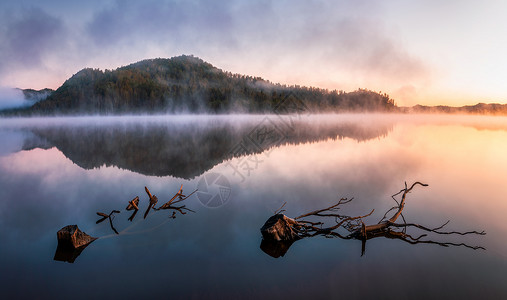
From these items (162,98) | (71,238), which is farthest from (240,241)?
(162,98)

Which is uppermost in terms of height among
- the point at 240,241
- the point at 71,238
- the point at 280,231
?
the point at 71,238

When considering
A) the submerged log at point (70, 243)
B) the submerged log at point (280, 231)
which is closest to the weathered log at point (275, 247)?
the submerged log at point (280, 231)

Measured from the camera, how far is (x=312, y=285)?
4.19 metres

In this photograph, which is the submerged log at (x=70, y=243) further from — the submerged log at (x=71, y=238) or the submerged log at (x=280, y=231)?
the submerged log at (x=280, y=231)

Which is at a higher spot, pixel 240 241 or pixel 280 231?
pixel 280 231

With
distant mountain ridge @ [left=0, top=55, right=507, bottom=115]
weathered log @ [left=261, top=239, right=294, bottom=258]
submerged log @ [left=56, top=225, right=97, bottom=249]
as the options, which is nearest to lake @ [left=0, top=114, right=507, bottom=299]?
weathered log @ [left=261, top=239, right=294, bottom=258]

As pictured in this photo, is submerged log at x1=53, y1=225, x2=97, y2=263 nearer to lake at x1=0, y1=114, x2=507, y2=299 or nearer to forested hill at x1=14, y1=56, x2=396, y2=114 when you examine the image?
lake at x1=0, y1=114, x2=507, y2=299

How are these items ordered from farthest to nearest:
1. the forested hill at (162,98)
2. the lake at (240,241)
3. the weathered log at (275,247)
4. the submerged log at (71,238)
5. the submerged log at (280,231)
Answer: the forested hill at (162,98) < the submerged log at (280,231) < the submerged log at (71,238) < the weathered log at (275,247) < the lake at (240,241)

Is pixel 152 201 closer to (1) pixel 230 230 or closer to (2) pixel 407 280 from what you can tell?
(1) pixel 230 230

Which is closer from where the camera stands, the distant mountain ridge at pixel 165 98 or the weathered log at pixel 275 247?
the weathered log at pixel 275 247

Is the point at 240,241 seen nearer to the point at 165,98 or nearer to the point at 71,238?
→ the point at 71,238

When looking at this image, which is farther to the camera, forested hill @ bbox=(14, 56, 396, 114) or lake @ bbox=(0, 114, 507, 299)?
forested hill @ bbox=(14, 56, 396, 114)

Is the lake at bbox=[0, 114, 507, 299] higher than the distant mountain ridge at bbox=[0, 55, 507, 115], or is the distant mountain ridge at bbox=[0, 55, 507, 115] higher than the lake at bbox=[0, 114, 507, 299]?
the distant mountain ridge at bbox=[0, 55, 507, 115]

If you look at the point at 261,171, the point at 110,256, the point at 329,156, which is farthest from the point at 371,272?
the point at 329,156
